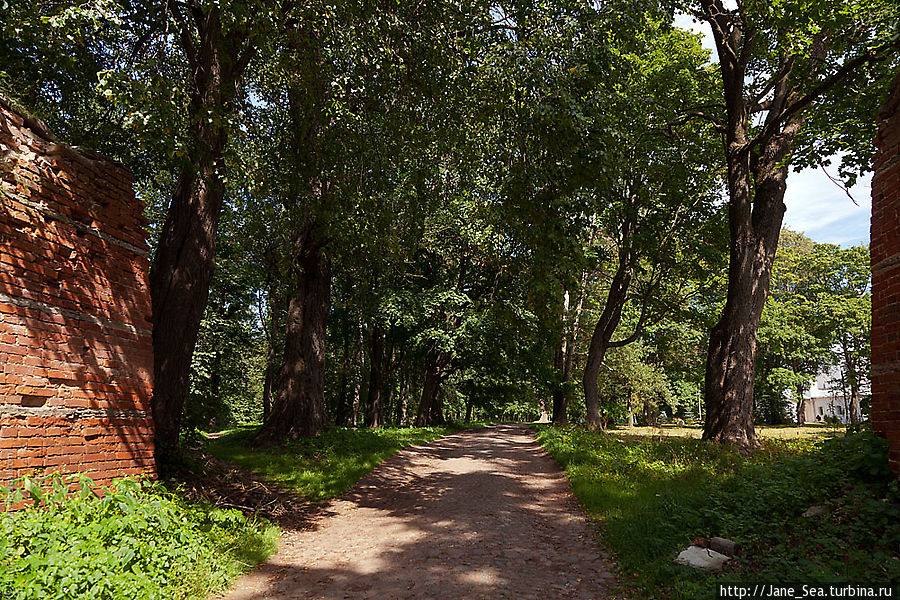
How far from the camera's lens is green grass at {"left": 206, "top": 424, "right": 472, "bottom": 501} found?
392 inches

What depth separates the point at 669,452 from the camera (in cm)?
1174

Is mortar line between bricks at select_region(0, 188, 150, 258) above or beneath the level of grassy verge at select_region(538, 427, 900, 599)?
above

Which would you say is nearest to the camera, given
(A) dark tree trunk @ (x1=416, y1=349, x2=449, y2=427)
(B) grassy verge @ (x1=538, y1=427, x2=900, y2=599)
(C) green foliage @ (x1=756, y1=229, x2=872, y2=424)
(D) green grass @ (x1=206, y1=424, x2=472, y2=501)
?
(B) grassy verge @ (x1=538, y1=427, x2=900, y2=599)

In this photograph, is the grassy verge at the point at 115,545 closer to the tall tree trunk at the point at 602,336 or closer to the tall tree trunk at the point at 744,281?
the tall tree trunk at the point at 744,281

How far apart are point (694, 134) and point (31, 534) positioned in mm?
17479

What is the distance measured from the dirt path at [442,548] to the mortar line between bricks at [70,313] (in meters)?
3.23

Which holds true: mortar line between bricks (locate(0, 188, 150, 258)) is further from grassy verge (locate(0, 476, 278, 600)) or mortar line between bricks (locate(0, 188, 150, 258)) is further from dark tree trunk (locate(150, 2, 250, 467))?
grassy verge (locate(0, 476, 278, 600))

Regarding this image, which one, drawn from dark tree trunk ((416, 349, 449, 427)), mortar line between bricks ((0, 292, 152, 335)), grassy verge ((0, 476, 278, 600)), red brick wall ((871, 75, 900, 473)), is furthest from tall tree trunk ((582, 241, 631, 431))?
mortar line between bricks ((0, 292, 152, 335))

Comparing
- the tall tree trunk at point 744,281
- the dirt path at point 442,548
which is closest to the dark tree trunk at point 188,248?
the dirt path at point 442,548

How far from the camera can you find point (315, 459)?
39.2 feet

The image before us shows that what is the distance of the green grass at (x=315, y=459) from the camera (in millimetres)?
9948

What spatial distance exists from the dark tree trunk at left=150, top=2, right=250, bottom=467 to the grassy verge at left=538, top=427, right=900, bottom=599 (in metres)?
6.53

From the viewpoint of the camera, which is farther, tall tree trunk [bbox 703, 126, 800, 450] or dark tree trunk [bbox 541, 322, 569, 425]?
dark tree trunk [bbox 541, 322, 569, 425]

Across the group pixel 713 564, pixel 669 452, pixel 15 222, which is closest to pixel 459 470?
pixel 669 452
